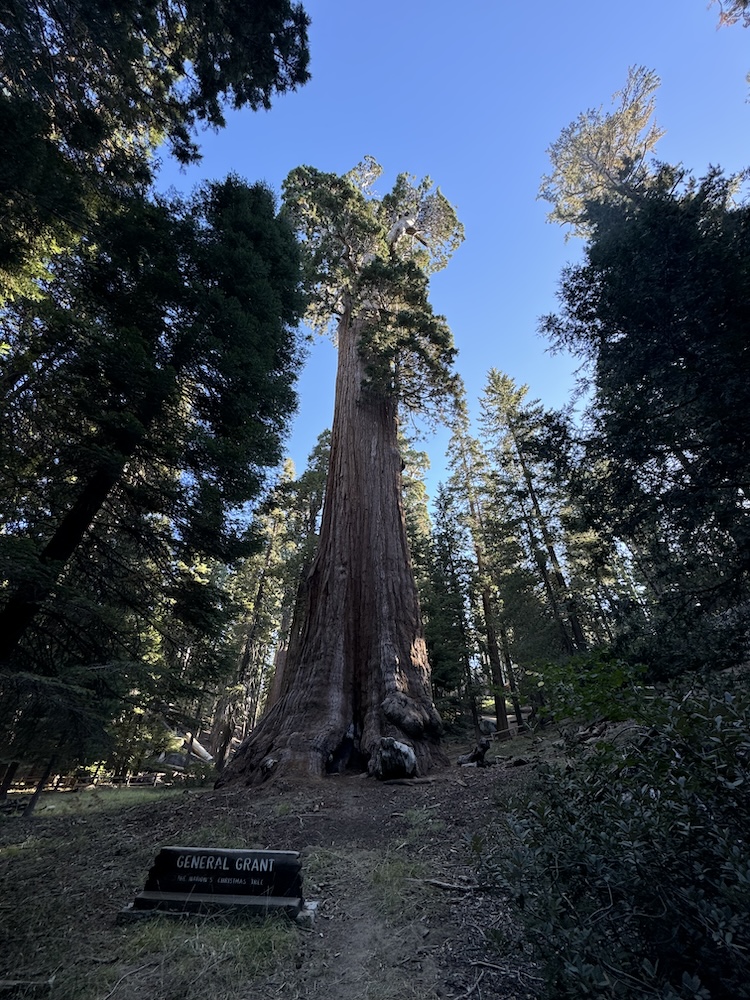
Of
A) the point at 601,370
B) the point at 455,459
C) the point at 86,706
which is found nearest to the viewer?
the point at 86,706

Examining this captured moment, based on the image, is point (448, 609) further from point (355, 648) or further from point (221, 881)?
point (221, 881)

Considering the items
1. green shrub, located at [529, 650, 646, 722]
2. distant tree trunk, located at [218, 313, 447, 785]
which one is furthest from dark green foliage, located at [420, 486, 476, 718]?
green shrub, located at [529, 650, 646, 722]

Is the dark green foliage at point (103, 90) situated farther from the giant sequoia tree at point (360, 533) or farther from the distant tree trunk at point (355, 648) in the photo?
the distant tree trunk at point (355, 648)

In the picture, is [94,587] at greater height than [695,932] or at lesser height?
greater

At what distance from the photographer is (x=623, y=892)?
1721mm

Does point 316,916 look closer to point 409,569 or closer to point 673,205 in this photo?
point 409,569

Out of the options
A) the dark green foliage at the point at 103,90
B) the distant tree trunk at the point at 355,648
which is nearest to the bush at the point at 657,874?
the distant tree trunk at the point at 355,648

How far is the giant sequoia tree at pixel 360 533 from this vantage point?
21.0 ft

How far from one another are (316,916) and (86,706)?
96.7 inches

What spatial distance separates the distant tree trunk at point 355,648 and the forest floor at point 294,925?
118cm

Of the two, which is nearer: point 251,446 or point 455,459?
point 251,446

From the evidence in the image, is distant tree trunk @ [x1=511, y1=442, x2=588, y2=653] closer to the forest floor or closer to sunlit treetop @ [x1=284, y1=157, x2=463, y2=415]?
sunlit treetop @ [x1=284, y1=157, x2=463, y2=415]

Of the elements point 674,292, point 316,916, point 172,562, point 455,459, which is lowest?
point 316,916

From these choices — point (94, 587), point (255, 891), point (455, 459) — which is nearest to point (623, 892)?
point (255, 891)
